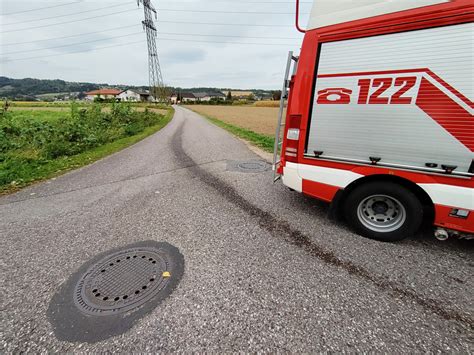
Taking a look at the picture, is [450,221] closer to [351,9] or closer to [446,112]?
[446,112]

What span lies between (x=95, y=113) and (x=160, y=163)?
9.41 meters

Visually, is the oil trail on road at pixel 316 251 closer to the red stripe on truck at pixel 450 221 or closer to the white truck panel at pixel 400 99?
the red stripe on truck at pixel 450 221

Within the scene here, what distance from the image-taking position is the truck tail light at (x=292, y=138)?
10.4 ft

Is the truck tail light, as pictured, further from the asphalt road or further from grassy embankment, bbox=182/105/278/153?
grassy embankment, bbox=182/105/278/153

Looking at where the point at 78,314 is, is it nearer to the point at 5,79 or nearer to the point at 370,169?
the point at 370,169

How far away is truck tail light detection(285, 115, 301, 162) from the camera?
3.18 m

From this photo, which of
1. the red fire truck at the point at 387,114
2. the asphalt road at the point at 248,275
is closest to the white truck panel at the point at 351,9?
the red fire truck at the point at 387,114

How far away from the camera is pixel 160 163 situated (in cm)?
715

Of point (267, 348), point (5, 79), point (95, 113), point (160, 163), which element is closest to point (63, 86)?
point (5, 79)

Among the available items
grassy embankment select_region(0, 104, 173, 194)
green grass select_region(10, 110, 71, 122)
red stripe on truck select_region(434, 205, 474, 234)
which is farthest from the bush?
red stripe on truck select_region(434, 205, 474, 234)

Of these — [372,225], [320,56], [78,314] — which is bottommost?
[78,314]

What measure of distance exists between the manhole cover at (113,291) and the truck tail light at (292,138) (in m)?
2.13

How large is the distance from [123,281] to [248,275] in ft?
4.41

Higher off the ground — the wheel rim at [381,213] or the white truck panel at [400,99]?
the white truck panel at [400,99]
